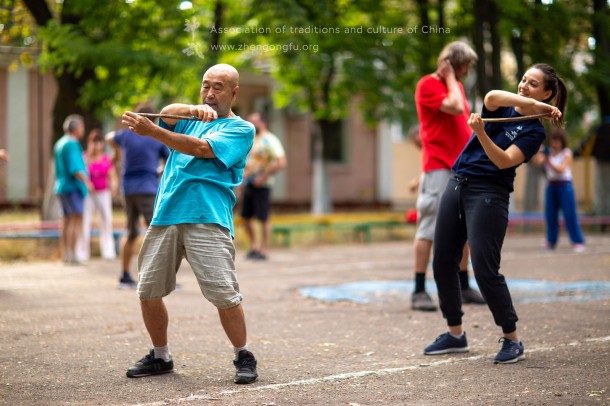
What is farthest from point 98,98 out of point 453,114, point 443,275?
point 443,275

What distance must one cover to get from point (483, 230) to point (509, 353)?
80 cm

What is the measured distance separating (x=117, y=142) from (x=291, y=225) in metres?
7.34

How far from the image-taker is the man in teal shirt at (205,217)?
17.4 ft

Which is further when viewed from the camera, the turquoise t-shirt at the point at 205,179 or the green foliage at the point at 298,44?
the green foliage at the point at 298,44

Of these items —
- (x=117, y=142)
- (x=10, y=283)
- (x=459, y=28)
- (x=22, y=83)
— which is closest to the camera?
(x=117, y=142)

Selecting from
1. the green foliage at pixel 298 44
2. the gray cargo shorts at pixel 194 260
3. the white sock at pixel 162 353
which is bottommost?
the white sock at pixel 162 353

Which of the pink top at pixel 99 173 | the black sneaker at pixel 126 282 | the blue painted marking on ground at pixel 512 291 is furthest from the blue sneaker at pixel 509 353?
the pink top at pixel 99 173

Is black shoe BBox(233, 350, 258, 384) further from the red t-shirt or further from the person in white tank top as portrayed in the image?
the person in white tank top

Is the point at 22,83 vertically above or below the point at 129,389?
above

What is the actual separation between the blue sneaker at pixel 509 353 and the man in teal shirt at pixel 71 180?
8.44m

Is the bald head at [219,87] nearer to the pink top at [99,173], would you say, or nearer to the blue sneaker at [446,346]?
the blue sneaker at [446,346]

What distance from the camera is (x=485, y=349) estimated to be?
21.0 ft

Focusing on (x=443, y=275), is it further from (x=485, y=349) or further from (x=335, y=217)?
(x=335, y=217)

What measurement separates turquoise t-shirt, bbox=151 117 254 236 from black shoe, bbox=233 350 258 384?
2.51 ft
